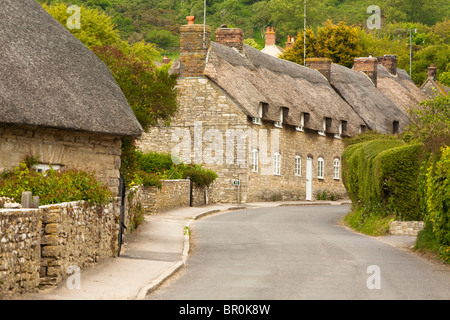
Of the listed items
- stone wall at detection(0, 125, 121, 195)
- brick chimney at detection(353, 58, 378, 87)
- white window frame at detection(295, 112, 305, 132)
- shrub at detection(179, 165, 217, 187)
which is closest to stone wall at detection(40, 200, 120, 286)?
stone wall at detection(0, 125, 121, 195)

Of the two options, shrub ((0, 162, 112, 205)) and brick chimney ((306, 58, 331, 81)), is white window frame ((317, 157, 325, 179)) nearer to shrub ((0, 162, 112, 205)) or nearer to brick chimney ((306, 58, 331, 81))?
brick chimney ((306, 58, 331, 81))

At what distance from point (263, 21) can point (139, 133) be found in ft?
401

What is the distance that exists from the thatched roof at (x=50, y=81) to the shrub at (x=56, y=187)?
4.95 ft

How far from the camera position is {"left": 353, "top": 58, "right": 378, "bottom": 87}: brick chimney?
202ft

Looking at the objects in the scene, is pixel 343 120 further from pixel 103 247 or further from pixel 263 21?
pixel 263 21

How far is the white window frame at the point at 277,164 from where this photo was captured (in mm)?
42781

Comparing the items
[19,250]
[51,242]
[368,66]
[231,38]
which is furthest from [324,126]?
[19,250]

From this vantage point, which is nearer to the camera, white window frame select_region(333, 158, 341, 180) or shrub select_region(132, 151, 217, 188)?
shrub select_region(132, 151, 217, 188)

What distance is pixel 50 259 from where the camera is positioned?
42.7ft

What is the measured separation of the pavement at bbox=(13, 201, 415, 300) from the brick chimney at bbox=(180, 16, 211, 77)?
14770mm

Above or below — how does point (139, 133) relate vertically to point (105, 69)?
below

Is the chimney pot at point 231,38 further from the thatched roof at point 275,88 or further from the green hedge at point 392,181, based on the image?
the green hedge at point 392,181

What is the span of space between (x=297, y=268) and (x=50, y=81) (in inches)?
275

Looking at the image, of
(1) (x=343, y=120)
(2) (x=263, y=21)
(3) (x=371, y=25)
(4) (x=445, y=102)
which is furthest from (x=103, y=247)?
(2) (x=263, y=21)
